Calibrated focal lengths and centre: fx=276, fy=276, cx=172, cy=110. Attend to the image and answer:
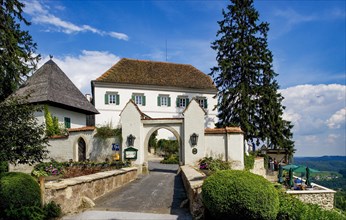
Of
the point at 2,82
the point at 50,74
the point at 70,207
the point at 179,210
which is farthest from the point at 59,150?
the point at 179,210

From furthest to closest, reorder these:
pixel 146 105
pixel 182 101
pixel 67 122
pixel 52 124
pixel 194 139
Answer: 1. pixel 182 101
2. pixel 146 105
3. pixel 67 122
4. pixel 52 124
5. pixel 194 139

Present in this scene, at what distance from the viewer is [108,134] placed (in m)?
19.4

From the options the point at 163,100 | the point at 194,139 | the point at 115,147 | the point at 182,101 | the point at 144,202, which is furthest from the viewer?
the point at 182,101

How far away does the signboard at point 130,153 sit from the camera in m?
18.6

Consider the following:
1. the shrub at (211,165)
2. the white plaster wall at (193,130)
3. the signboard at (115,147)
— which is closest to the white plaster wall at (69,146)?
the signboard at (115,147)

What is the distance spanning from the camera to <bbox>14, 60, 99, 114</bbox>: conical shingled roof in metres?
23.2

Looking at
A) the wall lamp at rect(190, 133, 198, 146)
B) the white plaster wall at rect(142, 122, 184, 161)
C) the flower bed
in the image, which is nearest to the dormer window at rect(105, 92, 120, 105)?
the white plaster wall at rect(142, 122, 184, 161)

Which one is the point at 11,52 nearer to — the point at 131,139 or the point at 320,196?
the point at 131,139

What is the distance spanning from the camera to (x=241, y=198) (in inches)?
265

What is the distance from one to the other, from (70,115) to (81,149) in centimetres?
686

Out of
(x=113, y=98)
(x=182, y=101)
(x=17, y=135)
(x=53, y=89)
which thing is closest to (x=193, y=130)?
(x=17, y=135)

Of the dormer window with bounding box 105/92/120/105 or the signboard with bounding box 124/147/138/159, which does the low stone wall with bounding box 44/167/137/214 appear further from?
the dormer window with bounding box 105/92/120/105

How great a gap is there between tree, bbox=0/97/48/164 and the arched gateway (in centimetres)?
863

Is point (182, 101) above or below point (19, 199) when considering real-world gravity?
above
